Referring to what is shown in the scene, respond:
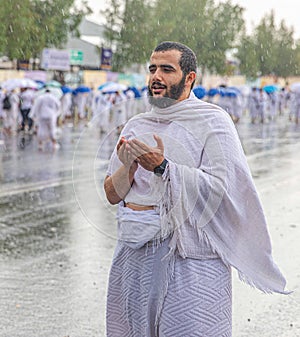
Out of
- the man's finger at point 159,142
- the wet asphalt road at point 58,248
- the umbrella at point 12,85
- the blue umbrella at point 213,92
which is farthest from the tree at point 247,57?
the man's finger at point 159,142

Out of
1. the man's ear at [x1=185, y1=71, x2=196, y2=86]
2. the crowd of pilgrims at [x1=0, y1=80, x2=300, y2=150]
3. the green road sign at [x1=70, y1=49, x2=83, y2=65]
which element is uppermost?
the man's ear at [x1=185, y1=71, x2=196, y2=86]

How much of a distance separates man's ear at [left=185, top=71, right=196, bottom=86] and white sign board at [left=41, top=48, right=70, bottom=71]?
30.2m

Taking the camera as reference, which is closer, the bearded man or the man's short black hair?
the bearded man

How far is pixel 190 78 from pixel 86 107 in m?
34.9

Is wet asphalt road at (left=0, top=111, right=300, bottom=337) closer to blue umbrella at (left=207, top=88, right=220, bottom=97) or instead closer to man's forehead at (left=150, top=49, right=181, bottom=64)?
man's forehead at (left=150, top=49, right=181, bottom=64)

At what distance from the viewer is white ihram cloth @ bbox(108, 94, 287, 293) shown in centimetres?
342

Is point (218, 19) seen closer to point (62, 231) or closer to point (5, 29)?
point (5, 29)

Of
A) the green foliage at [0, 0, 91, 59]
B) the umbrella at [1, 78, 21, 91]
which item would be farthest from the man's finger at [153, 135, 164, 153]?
the umbrella at [1, 78, 21, 91]

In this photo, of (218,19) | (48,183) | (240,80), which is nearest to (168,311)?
(48,183)

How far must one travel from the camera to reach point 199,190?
11.2 ft

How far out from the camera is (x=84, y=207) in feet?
13.2

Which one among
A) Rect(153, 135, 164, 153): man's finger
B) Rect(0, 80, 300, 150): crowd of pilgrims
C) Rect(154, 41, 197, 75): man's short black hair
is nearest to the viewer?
Rect(153, 135, 164, 153): man's finger

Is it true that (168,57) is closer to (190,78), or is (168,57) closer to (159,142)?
(190,78)

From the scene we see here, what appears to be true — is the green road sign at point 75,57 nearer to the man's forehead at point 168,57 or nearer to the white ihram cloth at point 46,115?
the white ihram cloth at point 46,115
